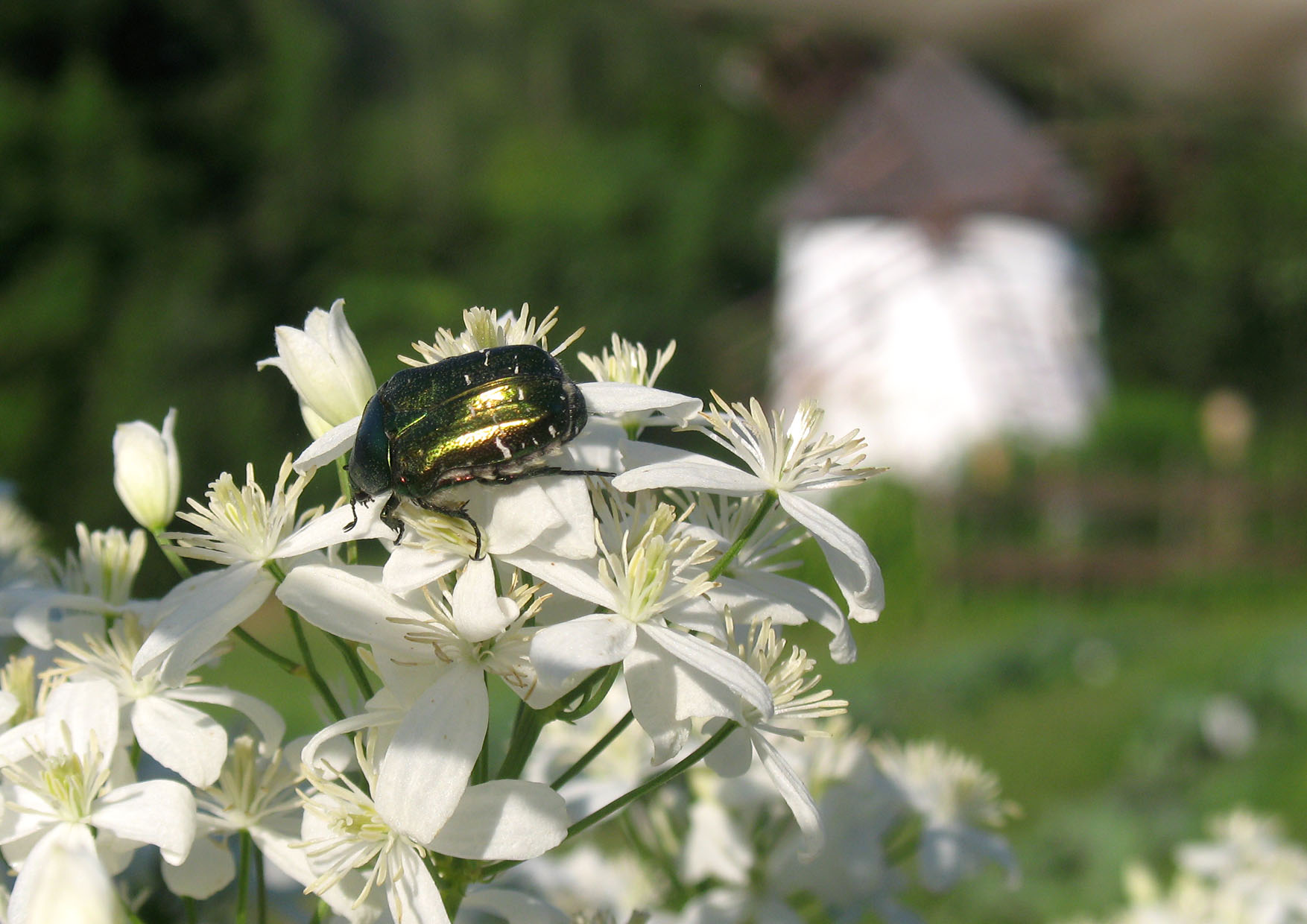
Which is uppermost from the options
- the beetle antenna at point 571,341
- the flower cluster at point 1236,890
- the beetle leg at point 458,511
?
the beetle antenna at point 571,341

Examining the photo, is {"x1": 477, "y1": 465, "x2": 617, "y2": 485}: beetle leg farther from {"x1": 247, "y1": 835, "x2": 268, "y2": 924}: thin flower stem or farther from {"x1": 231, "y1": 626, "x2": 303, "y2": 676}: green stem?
{"x1": 247, "y1": 835, "x2": 268, "y2": 924}: thin flower stem

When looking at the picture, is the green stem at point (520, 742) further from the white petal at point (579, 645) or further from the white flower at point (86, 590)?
the white flower at point (86, 590)

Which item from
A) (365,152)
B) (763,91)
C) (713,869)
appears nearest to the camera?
(713,869)

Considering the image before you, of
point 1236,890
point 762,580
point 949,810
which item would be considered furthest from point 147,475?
point 1236,890

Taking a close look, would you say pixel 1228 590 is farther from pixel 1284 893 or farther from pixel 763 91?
pixel 1284 893

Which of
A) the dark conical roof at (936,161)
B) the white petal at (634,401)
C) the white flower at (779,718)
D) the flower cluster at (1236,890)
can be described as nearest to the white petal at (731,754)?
the white flower at (779,718)

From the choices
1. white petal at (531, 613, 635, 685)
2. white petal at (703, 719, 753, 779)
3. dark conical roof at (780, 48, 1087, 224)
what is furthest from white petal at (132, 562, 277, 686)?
dark conical roof at (780, 48, 1087, 224)

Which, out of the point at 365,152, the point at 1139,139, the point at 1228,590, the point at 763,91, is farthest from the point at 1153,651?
the point at 365,152
